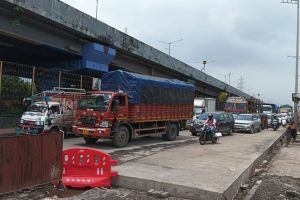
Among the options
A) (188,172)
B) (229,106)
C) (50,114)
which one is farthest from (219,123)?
(229,106)

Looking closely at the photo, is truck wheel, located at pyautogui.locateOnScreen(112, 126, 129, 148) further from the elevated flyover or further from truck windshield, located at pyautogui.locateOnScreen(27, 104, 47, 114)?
the elevated flyover

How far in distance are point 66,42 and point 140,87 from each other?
1299cm

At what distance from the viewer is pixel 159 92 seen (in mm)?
21688

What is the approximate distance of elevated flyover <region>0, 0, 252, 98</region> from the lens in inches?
1021

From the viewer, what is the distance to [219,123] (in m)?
28.0

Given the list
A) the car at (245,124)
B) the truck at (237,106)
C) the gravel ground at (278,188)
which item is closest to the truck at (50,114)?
the gravel ground at (278,188)

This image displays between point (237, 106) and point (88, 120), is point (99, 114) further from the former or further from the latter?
point (237, 106)

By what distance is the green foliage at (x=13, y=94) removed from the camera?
25.8 metres

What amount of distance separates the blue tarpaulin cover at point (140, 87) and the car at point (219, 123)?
4.99 meters

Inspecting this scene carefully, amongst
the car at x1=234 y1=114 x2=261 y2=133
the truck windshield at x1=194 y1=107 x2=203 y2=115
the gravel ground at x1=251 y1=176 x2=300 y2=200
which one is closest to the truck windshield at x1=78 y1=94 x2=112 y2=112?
the gravel ground at x1=251 y1=176 x2=300 y2=200

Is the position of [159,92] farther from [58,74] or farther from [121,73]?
[58,74]

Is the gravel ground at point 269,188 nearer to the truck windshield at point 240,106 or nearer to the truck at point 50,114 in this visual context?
the truck at point 50,114

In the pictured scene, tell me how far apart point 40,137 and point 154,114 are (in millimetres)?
12790

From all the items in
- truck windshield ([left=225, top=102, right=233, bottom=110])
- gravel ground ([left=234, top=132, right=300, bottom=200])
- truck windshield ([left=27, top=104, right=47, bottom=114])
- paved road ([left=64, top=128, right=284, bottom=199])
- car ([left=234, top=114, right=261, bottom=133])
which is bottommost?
gravel ground ([left=234, top=132, right=300, bottom=200])
